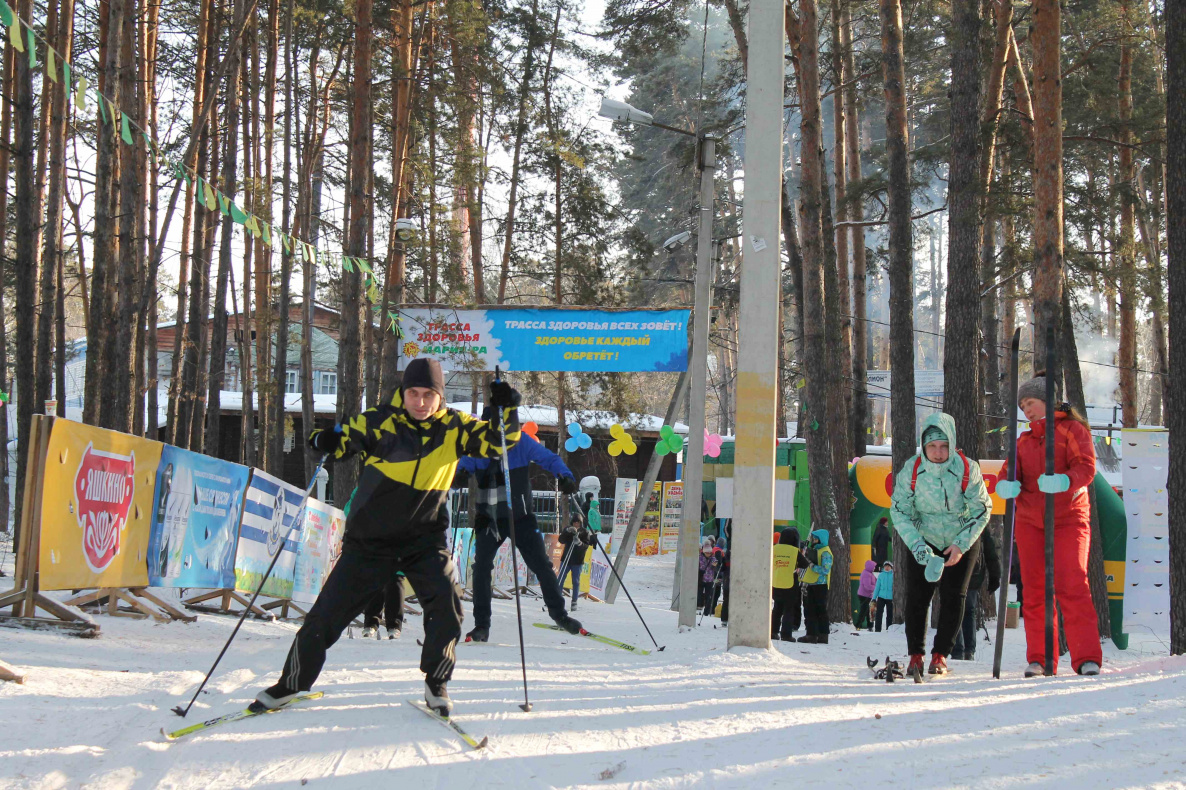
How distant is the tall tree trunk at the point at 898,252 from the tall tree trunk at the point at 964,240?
3.73 ft

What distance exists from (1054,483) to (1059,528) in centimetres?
53

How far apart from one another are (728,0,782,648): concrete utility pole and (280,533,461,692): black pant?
9.14 ft

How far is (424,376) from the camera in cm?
425

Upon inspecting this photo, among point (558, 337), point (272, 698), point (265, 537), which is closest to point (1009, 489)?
point (272, 698)

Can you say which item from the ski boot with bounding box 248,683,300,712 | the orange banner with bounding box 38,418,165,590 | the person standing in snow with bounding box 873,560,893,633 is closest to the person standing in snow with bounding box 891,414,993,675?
the ski boot with bounding box 248,683,300,712

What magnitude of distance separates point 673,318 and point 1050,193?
5.37m

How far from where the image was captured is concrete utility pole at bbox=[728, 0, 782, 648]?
21.2ft

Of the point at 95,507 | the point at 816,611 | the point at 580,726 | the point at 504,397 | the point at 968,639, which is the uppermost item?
the point at 504,397

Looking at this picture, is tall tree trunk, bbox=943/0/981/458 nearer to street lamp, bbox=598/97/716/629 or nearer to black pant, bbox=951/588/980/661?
black pant, bbox=951/588/980/661

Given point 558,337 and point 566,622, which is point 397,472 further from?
point 558,337

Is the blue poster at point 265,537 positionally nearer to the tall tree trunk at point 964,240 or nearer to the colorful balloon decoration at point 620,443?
the colorful balloon decoration at point 620,443

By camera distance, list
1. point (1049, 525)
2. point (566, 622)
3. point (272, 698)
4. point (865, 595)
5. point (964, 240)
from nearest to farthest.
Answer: point (272, 698), point (1049, 525), point (566, 622), point (964, 240), point (865, 595)

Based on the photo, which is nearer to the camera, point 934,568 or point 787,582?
point 934,568

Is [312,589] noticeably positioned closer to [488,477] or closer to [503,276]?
[488,477]
